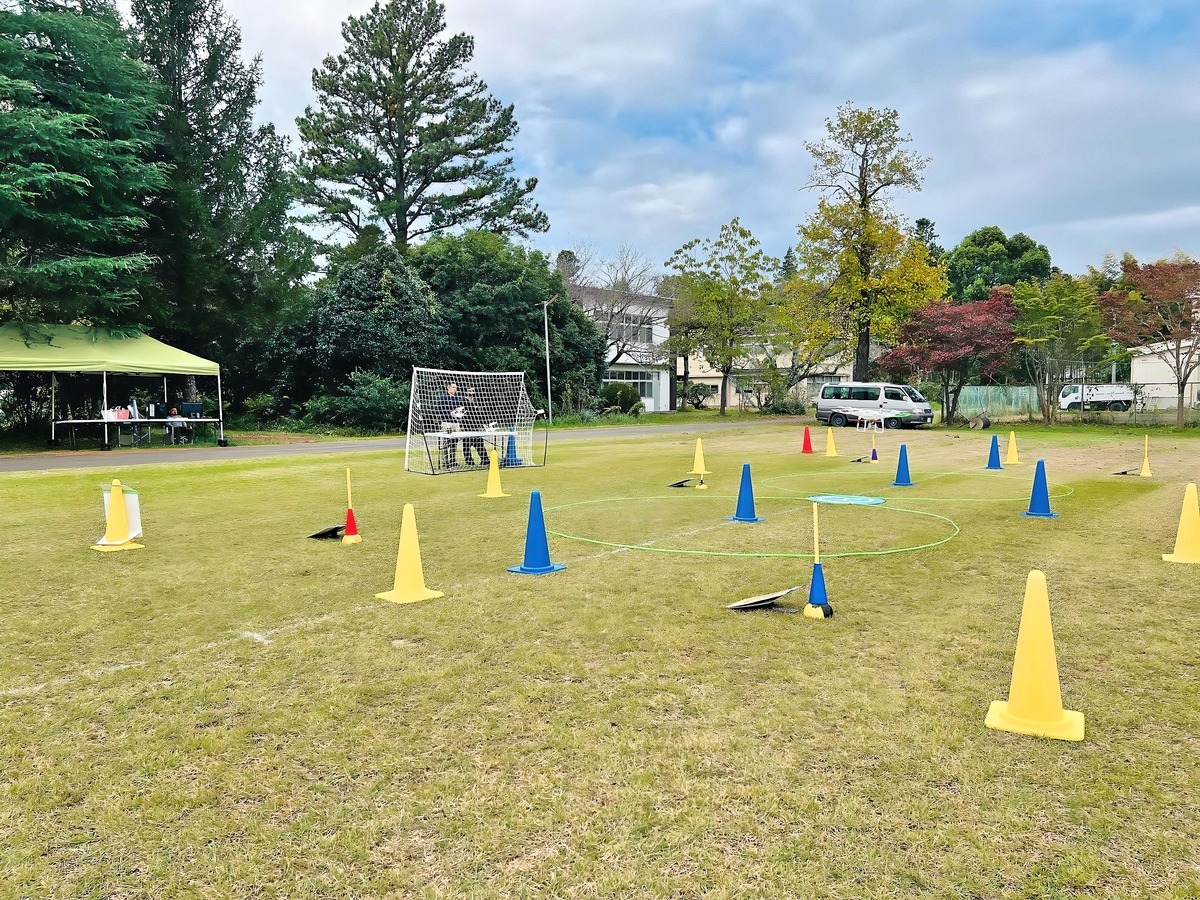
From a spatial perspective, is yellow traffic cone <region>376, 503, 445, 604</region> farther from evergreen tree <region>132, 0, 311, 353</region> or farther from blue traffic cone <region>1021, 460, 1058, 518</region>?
evergreen tree <region>132, 0, 311, 353</region>

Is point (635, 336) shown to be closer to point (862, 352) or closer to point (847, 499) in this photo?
point (862, 352)

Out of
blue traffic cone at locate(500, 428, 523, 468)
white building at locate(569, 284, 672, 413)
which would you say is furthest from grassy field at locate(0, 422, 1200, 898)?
white building at locate(569, 284, 672, 413)

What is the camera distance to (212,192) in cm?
2745

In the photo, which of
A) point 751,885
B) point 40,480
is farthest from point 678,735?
point 40,480

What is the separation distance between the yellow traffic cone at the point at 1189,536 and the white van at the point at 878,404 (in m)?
23.6

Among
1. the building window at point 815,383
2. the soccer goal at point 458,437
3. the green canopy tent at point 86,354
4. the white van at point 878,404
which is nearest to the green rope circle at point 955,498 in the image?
the soccer goal at point 458,437

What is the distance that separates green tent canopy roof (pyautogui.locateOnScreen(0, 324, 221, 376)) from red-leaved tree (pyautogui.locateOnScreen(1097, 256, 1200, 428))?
1155 inches

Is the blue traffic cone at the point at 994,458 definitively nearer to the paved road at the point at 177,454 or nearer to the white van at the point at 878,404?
the paved road at the point at 177,454

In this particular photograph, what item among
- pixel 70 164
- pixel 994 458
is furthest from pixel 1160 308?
pixel 70 164

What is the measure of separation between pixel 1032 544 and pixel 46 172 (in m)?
23.1

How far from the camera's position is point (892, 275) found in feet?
105

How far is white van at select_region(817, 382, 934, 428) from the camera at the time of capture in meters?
29.5

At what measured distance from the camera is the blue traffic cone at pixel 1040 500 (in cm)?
892

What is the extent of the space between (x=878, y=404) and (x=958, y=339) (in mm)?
3654
